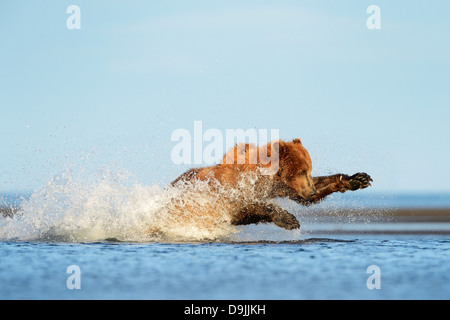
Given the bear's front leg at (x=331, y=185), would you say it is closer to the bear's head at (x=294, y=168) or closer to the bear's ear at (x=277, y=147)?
the bear's head at (x=294, y=168)

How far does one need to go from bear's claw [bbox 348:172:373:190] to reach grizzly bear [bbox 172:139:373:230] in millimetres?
739

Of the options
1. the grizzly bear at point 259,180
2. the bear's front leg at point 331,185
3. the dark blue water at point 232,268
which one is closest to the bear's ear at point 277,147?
the grizzly bear at point 259,180


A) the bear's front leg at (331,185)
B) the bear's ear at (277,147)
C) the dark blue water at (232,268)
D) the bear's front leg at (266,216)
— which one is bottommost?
the dark blue water at (232,268)

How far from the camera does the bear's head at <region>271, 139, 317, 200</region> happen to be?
11523 millimetres

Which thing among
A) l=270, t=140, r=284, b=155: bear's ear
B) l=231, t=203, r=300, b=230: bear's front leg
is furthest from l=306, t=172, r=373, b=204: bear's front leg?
l=270, t=140, r=284, b=155: bear's ear

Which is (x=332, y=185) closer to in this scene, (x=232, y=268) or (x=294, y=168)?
(x=294, y=168)

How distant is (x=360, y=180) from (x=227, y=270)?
398cm

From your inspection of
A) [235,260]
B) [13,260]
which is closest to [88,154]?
[13,260]

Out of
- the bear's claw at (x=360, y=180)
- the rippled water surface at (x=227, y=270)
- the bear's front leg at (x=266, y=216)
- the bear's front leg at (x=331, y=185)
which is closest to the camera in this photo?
the rippled water surface at (x=227, y=270)

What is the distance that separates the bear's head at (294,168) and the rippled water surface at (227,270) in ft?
2.89

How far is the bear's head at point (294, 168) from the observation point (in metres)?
11.5
